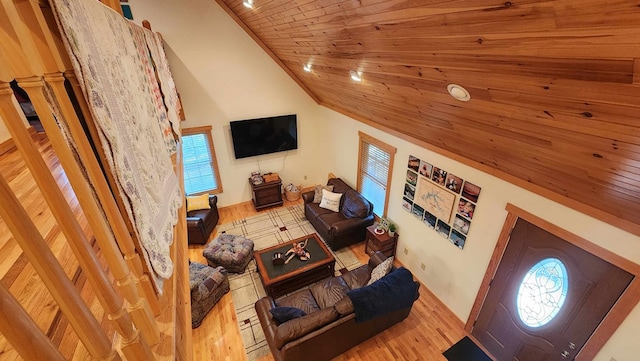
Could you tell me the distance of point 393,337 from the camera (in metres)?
3.60

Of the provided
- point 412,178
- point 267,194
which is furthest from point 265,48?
point 412,178

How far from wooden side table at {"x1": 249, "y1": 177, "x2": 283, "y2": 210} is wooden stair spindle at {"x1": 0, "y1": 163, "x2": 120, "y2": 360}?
5344mm

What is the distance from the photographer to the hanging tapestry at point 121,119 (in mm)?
882

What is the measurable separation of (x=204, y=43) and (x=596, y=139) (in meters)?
5.61

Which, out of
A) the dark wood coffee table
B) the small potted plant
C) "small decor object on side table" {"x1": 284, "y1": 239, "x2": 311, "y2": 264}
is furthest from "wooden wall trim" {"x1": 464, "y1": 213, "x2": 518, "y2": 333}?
"small decor object on side table" {"x1": 284, "y1": 239, "x2": 311, "y2": 264}

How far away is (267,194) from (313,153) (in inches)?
63.1

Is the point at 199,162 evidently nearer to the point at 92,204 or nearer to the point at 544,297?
the point at 92,204

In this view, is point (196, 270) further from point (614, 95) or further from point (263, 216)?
point (614, 95)

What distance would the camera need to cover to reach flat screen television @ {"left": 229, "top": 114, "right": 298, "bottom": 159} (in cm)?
582

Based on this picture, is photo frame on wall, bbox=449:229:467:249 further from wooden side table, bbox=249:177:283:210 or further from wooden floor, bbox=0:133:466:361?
wooden side table, bbox=249:177:283:210

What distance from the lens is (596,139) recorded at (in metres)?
1.60

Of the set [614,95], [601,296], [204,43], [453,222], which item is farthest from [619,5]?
[204,43]

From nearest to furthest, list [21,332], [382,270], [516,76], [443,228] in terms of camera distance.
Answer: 1. [21,332]
2. [516,76]
3. [382,270]
4. [443,228]

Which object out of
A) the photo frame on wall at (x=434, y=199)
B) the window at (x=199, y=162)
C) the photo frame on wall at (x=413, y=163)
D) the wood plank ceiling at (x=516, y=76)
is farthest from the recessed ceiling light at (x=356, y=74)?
the window at (x=199, y=162)
